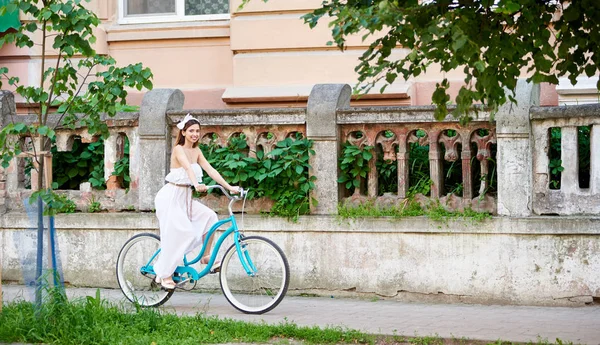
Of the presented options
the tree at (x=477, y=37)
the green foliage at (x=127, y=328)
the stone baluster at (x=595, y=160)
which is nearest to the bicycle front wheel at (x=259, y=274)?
the green foliage at (x=127, y=328)

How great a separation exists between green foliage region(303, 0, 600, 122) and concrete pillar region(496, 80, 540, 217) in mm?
2344

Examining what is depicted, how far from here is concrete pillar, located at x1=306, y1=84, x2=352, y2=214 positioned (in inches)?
398

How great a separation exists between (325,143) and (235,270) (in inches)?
65.4

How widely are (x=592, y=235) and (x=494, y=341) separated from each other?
2.25 meters

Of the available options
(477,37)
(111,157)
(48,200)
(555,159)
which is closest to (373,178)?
(555,159)

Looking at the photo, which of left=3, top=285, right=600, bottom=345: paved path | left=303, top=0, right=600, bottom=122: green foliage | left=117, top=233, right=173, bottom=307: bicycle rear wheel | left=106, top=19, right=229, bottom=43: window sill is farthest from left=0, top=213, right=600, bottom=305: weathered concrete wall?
left=106, top=19, right=229, bottom=43: window sill

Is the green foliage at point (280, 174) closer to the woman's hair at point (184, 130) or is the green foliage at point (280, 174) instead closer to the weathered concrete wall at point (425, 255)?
the weathered concrete wall at point (425, 255)

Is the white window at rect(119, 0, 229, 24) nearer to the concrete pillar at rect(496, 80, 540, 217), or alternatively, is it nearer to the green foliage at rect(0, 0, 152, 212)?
the green foliage at rect(0, 0, 152, 212)

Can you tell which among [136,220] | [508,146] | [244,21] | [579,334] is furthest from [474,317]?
[244,21]

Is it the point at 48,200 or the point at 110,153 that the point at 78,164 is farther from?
the point at 48,200

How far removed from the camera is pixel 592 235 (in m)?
9.11

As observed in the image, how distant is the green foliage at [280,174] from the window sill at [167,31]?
3702 mm

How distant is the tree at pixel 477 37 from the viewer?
574cm

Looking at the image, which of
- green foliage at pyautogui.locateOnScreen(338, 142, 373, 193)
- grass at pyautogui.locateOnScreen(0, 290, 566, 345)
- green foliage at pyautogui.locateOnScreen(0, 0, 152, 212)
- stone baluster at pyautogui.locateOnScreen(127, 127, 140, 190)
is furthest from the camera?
stone baluster at pyautogui.locateOnScreen(127, 127, 140, 190)
